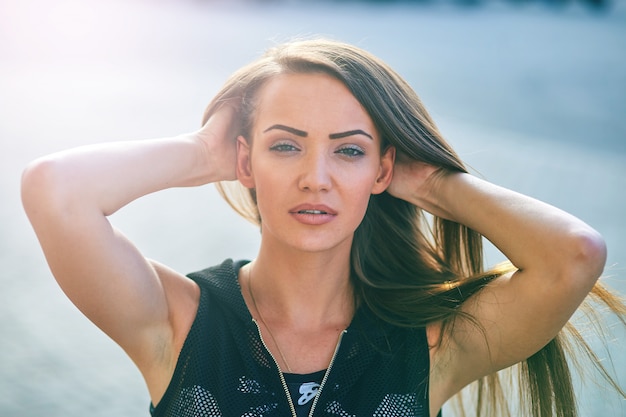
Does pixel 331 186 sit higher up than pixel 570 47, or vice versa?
pixel 570 47

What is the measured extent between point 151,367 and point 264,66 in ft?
2.75

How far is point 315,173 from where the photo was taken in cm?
225

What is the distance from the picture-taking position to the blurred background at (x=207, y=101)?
524 cm

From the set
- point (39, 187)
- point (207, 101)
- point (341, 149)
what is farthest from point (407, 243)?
point (207, 101)

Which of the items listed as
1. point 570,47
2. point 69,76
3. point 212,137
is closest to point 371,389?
point 212,137

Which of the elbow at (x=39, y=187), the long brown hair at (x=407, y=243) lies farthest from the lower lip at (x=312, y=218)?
the elbow at (x=39, y=187)

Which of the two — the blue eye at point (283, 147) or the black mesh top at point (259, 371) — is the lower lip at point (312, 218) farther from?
the black mesh top at point (259, 371)

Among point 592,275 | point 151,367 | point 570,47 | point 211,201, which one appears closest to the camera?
point 592,275

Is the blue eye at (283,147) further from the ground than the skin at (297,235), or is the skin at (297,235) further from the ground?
the blue eye at (283,147)

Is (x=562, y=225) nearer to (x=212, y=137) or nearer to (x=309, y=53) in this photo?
(x=309, y=53)

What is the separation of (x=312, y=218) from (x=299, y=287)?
0.27 m

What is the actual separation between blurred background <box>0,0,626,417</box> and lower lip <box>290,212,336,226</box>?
67cm

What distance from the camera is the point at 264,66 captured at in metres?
2.49

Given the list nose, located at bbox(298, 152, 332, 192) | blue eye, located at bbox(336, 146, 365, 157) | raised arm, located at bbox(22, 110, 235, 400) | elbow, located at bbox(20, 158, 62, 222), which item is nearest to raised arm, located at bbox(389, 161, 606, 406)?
blue eye, located at bbox(336, 146, 365, 157)
